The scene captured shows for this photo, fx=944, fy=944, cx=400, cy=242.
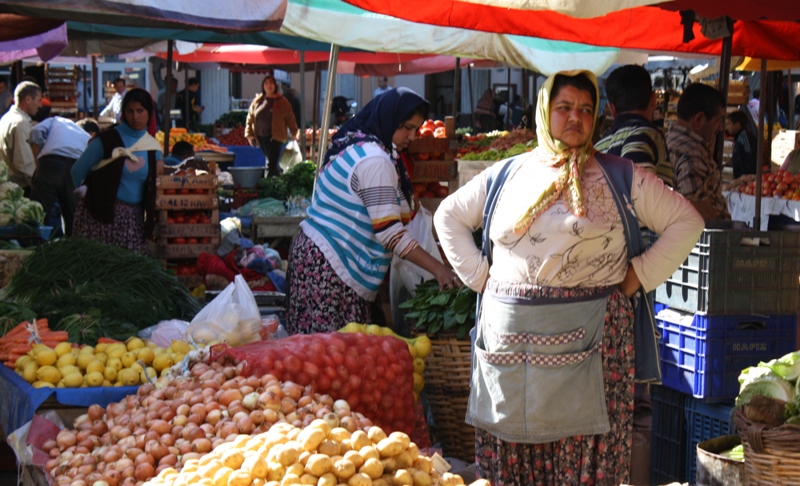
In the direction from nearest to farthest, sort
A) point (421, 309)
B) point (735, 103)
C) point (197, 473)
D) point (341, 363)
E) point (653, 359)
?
point (197, 473) < point (653, 359) < point (341, 363) < point (421, 309) < point (735, 103)

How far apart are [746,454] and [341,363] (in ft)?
5.09

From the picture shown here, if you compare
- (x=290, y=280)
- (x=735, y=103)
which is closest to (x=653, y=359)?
(x=290, y=280)

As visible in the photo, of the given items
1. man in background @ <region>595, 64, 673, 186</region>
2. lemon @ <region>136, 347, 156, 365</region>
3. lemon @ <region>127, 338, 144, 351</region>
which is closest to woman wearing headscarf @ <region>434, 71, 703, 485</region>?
man in background @ <region>595, 64, 673, 186</region>

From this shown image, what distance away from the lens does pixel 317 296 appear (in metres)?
4.62

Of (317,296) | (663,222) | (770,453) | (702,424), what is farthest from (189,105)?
(770,453)

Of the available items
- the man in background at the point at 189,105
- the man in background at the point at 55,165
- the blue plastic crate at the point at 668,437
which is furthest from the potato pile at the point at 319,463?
the man in background at the point at 189,105

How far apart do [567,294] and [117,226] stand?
4.29 m

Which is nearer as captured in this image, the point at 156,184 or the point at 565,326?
the point at 565,326

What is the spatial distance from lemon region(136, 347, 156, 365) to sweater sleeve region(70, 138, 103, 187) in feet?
9.17

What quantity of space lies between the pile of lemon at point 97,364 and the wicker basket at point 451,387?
1128 mm

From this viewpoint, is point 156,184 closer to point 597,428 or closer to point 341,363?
point 341,363

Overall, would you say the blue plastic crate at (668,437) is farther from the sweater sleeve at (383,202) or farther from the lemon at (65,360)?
the lemon at (65,360)

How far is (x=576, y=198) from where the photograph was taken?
323 cm

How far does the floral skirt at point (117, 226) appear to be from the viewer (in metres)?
6.66
